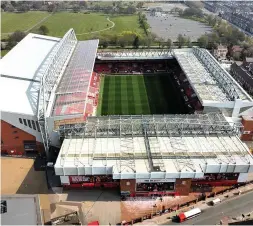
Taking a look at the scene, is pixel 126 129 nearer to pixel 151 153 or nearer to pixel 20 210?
pixel 151 153

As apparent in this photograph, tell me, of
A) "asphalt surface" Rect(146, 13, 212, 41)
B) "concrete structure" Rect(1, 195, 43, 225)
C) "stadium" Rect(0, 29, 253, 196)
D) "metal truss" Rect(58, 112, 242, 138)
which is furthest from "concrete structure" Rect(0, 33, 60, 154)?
"asphalt surface" Rect(146, 13, 212, 41)

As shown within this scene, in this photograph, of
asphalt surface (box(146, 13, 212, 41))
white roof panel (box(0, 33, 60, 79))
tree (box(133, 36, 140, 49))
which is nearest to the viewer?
white roof panel (box(0, 33, 60, 79))

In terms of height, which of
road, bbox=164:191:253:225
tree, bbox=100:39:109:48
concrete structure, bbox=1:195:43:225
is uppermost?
concrete structure, bbox=1:195:43:225

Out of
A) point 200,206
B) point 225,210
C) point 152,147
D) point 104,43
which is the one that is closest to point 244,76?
point 152,147

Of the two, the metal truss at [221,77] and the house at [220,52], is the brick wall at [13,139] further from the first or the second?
the house at [220,52]

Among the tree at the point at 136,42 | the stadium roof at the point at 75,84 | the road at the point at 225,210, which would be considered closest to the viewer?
the road at the point at 225,210

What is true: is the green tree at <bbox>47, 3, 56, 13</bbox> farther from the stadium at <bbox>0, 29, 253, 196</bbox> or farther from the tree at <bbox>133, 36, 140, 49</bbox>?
the stadium at <bbox>0, 29, 253, 196</bbox>

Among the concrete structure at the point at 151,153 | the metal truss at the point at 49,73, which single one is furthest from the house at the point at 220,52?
the concrete structure at the point at 151,153
